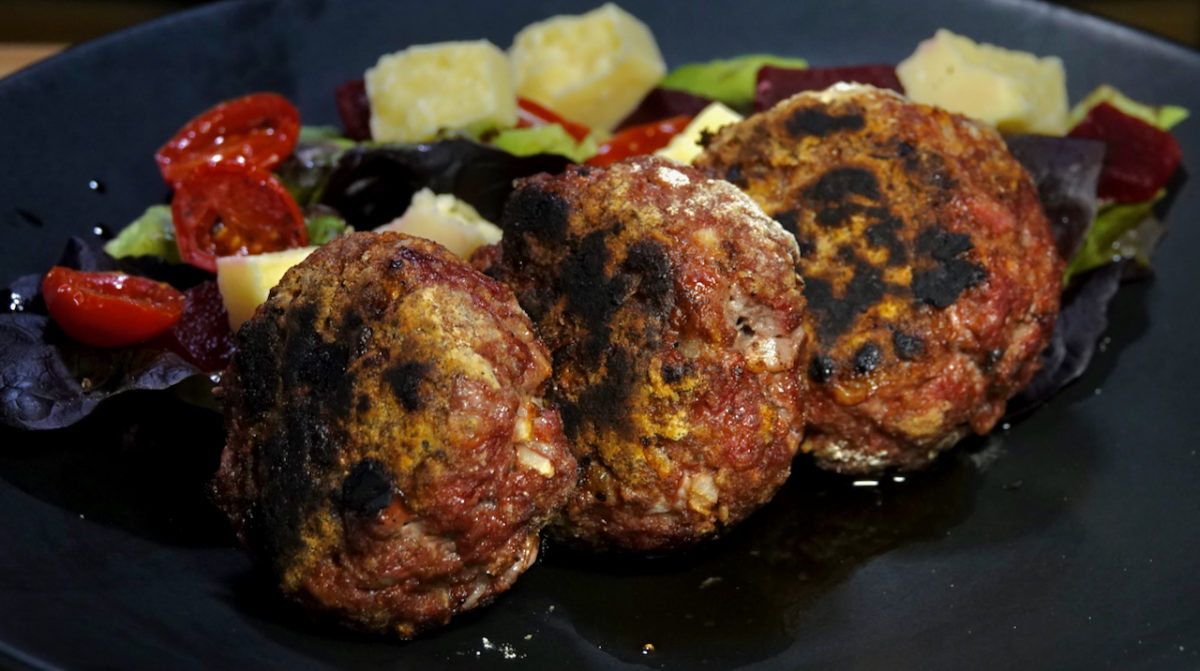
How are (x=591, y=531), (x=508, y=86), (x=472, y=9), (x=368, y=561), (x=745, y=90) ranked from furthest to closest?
(x=472, y=9)
(x=745, y=90)
(x=508, y=86)
(x=591, y=531)
(x=368, y=561)

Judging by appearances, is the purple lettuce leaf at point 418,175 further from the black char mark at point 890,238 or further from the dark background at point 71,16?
the dark background at point 71,16

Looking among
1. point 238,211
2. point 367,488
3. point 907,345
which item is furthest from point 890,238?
point 238,211

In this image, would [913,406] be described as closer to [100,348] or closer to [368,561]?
[368,561]

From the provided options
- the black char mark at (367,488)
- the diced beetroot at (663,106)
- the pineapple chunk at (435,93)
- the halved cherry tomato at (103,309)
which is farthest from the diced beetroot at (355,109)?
the black char mark at (367,488)

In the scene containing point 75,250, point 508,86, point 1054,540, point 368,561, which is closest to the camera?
point 368,561

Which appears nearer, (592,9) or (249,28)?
(249,28)

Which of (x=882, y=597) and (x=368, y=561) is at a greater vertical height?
(x=368, y=561)

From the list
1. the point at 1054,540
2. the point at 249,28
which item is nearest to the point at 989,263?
the point at 1054,540

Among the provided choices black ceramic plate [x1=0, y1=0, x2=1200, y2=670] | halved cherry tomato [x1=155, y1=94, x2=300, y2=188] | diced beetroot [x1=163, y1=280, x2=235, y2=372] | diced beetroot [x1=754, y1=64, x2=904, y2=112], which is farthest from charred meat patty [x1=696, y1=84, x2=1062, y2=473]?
halved cherry tomato [x1=155, y1=94, x2=300, y2=188]
